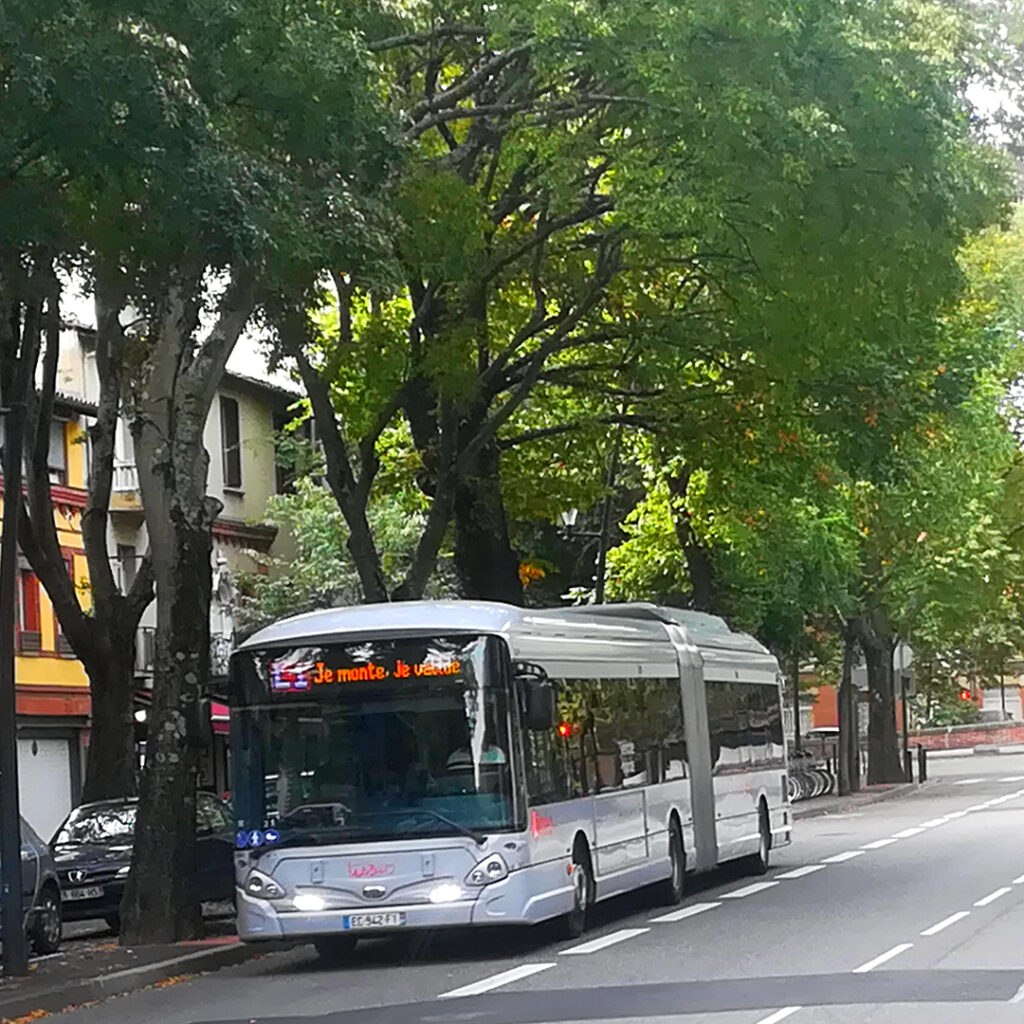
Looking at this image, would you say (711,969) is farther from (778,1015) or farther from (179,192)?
(179,192)

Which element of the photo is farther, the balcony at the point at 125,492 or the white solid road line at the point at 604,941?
the balcony at the point at 125,492

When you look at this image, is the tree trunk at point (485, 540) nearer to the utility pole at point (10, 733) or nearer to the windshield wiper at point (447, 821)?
the windshield wiper at point (447, 821)

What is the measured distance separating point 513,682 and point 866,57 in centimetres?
598

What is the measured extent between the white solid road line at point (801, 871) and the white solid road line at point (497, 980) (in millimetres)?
10207

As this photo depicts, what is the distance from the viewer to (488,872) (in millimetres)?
18562

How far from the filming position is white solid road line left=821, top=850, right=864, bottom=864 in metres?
30.2

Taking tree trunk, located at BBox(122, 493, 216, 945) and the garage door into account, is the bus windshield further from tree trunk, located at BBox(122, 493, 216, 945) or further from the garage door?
the garage door

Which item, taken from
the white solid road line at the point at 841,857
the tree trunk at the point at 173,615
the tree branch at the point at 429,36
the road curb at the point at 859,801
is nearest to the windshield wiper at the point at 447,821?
the tree trunk at the point at 173,615

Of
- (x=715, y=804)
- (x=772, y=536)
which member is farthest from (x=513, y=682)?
(x=772, y=536)

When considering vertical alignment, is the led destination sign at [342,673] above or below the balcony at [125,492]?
below

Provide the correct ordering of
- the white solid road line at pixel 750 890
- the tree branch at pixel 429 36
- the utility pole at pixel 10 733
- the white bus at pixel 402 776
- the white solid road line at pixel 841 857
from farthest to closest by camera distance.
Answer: the white solid road line at pixel 841 857 < the white solid road line at pixel 750 890 < the tree branch at pixel 429 36 < the white bus at pixel 402 776 < the utility pole at pixel 10 733

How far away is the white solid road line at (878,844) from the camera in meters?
33.1

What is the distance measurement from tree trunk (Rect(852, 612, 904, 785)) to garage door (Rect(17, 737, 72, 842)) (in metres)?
18.6

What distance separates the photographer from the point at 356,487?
2792 centimetres
